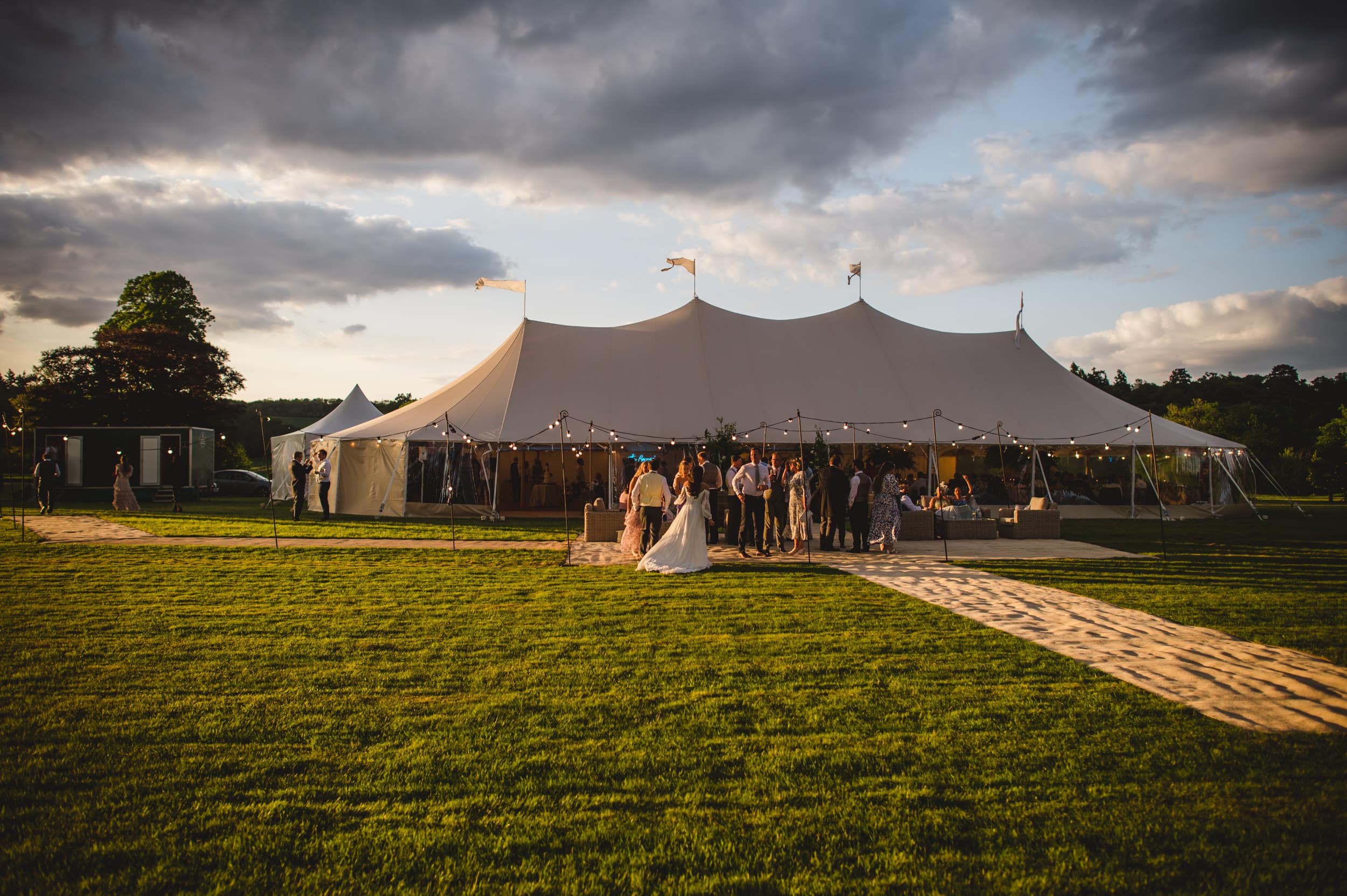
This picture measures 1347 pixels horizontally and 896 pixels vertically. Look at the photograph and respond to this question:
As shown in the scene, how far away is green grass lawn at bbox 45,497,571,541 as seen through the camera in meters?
12.3

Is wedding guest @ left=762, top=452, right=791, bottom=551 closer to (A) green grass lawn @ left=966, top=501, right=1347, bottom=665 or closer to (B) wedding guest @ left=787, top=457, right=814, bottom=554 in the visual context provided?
(B) wedding guest @ left=787, top=457, right=814, bottom=554

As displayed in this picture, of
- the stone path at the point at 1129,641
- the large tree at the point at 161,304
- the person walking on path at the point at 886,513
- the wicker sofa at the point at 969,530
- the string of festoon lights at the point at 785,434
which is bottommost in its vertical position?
the stone path at the point at 1129,641

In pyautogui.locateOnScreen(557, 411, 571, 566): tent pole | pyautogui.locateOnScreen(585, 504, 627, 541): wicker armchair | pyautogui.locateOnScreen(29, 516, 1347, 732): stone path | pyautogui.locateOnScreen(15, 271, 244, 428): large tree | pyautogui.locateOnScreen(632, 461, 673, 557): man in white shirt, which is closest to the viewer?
pyautogui.locateOnScreen(29, 516, 1347, 732): stone path

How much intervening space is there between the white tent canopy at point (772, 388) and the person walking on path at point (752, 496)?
623 cm

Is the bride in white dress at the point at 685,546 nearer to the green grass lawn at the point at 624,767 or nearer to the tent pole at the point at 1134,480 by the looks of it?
the green grass lawn at the point at 624,767

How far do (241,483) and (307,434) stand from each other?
731 cm

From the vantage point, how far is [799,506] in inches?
407

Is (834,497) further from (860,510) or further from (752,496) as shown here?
(752,496)

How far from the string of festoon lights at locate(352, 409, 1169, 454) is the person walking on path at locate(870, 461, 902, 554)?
5194 millimetres

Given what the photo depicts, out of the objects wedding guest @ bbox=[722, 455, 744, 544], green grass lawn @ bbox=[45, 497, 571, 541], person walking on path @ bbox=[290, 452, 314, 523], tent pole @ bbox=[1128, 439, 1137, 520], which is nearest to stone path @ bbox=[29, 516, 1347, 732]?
wedding guest @ bbox=[722, 455, 744, 544]

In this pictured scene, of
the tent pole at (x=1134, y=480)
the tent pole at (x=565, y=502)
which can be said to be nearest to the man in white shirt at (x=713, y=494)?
the tent pole at (x=565, y=502)

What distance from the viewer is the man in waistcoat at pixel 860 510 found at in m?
10.3

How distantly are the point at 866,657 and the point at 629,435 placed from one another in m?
11.8

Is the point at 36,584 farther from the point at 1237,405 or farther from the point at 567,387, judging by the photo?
the point at 1237,405
